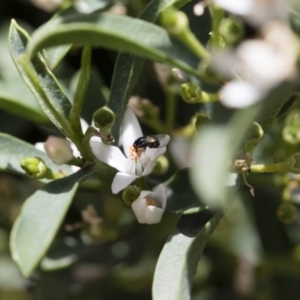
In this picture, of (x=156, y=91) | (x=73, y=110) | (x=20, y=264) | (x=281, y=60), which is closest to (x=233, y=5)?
(x=281, y=60)

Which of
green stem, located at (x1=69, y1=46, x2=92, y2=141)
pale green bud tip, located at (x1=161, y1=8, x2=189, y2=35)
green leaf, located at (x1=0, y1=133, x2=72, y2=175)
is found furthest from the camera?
green leaf, located at (x1=0, y1=133, x2=72, y2=175)

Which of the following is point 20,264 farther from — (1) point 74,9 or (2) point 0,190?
(2) point 0,190

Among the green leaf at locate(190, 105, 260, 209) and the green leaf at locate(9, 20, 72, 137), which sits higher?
the green leaf at locate(190, 105, 260, 209)

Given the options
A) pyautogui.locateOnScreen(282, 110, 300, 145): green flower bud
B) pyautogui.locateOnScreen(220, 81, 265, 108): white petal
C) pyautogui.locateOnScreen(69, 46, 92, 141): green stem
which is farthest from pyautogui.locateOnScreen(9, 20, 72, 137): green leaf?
pyautogui.locateOnScreen(282, 110, 300, 145): green flower bud

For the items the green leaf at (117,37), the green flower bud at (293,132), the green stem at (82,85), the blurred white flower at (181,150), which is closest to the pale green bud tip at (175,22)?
the green leaf at (117,37)

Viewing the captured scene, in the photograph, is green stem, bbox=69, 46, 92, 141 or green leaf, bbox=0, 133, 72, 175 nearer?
green stem, bbox=69, 46, 92, 141

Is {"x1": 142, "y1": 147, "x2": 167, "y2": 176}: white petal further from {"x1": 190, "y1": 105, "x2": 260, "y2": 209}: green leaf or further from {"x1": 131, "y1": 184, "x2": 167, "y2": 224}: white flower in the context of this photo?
{"x1": 190, "y1": 105, "x2": 260, "y2": 209}: green leaf

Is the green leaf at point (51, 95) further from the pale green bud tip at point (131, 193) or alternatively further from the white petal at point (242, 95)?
the white petal at point (242, 95)
